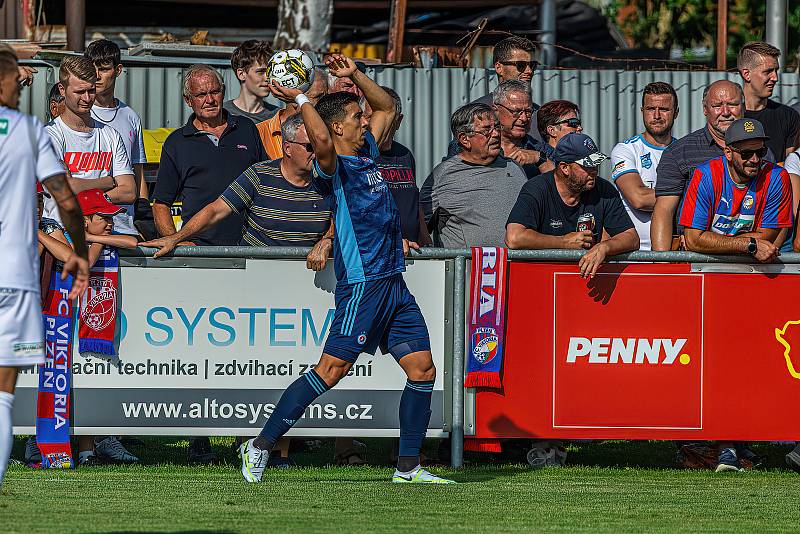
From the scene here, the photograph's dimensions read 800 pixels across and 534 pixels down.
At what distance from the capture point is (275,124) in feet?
34.9

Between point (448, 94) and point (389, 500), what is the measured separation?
30.1 feet

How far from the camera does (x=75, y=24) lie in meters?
17.0

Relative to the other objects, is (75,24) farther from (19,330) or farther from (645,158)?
(19,330)

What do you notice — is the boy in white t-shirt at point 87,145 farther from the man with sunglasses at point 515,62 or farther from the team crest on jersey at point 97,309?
the man with sunglasses at point 515,62

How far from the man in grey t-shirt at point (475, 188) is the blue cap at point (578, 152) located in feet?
2.39

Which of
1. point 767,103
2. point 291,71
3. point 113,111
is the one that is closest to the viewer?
point 291,71

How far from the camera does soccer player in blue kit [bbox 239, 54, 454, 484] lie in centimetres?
824

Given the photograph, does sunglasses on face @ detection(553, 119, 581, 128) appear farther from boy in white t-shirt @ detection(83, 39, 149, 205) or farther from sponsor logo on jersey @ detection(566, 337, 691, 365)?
boy in white t-shirt @ detection(83, 39, 149, 205)

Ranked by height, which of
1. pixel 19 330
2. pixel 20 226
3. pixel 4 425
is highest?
pixel 20 226

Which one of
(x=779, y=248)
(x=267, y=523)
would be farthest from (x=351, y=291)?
(x=779, y=248)

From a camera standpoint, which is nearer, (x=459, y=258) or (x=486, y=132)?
(x=459, y=258)

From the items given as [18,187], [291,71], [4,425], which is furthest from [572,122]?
[4,425]

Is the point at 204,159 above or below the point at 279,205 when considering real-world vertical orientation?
above

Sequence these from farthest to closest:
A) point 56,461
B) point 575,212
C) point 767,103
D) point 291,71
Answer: point 767,103
point 575,212
point 56,461
point 291,71
